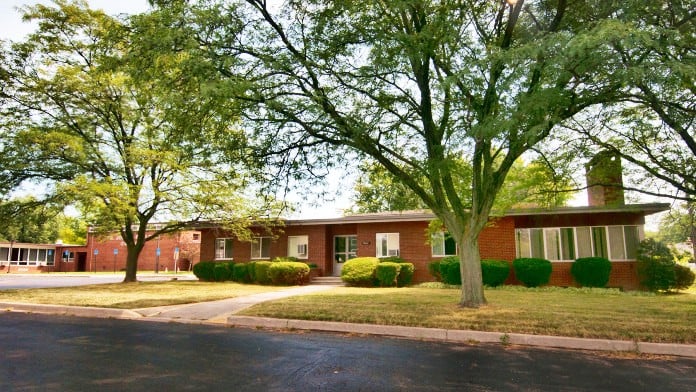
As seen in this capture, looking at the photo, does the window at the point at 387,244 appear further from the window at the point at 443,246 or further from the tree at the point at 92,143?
the tree at the point at 92,143

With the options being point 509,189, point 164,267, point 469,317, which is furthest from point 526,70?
point 164,267

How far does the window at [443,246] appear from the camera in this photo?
2216cm

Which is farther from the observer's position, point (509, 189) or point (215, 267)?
point (215, 267)

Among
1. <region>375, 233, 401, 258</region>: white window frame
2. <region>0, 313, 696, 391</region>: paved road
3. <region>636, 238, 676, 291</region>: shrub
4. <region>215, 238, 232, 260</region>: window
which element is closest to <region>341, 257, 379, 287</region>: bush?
<region>375, 233, 401, 258</region>: white window frame

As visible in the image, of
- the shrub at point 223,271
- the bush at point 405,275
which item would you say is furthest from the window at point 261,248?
the bush at point 405,275

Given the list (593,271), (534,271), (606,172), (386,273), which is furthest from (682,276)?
(386,273)

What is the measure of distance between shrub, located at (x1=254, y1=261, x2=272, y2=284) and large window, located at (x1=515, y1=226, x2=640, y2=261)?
40.9ft

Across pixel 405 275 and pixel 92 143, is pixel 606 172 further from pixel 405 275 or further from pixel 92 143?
pixel 92 143

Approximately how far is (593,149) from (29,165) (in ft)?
72.1

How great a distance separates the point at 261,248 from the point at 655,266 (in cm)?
1991

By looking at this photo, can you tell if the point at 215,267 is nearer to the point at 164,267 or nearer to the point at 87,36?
the point at 87,36

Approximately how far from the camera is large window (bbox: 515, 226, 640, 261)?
1967 cm

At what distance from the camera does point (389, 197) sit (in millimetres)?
14102

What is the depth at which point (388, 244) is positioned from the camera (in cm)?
2358
